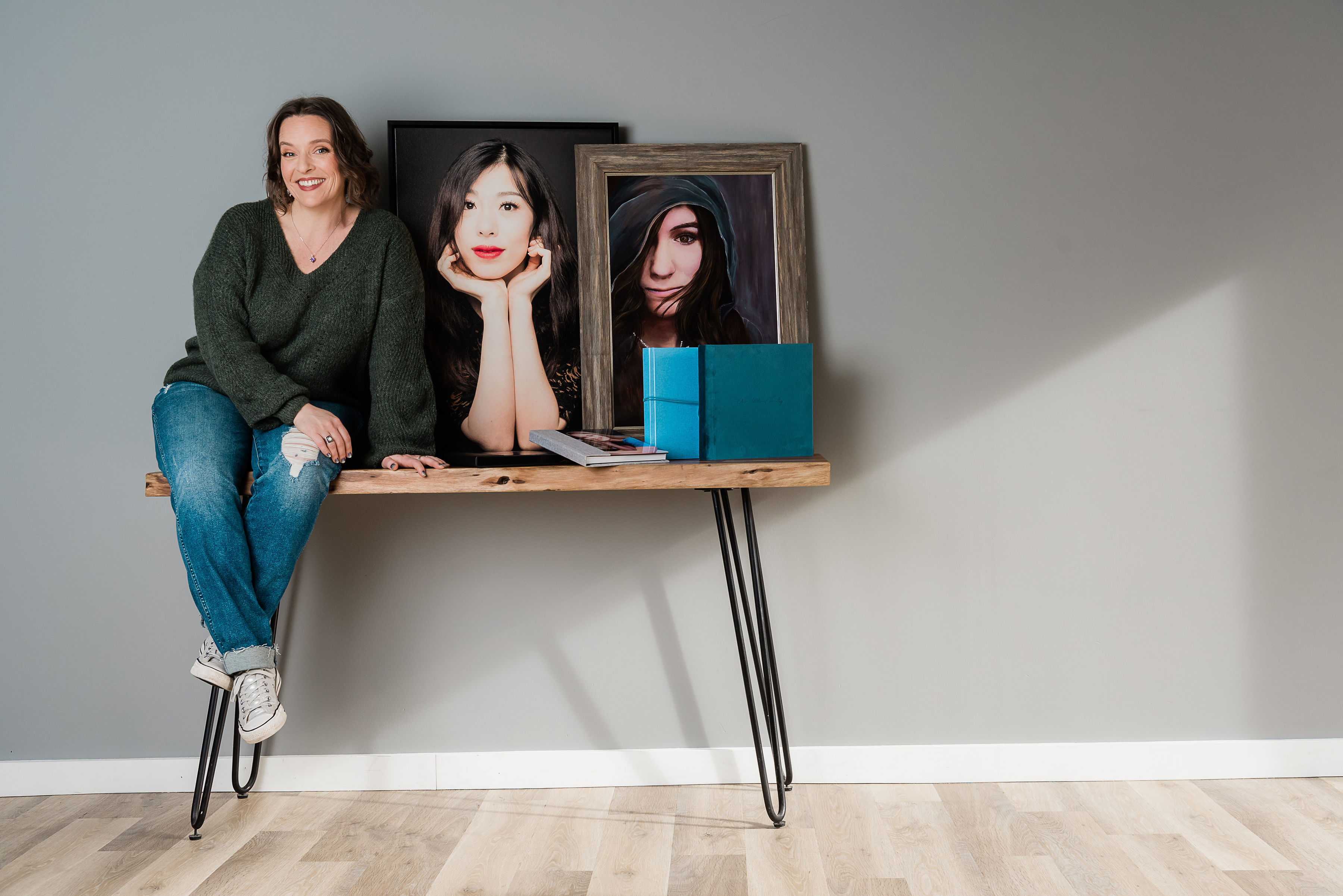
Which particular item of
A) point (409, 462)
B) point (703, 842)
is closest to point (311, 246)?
point (409, 462)

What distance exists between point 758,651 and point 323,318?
3.60 ft

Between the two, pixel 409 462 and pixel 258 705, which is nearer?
pixel 258 705

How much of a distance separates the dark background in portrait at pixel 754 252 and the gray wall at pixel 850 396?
105mm

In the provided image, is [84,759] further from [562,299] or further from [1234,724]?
[1234,724]

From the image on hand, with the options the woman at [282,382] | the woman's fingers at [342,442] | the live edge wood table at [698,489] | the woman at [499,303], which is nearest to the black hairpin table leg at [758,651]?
the live edge wood table at [698,489]

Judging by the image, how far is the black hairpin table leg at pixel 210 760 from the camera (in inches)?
68.2

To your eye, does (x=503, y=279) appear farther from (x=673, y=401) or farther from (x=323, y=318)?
(x=673, y=401)

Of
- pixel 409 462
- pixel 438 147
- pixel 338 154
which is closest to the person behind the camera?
pixel 409 462

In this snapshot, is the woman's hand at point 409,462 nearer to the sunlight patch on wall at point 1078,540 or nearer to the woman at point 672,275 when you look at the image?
the woman at point 672,275

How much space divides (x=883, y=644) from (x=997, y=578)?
28 cm

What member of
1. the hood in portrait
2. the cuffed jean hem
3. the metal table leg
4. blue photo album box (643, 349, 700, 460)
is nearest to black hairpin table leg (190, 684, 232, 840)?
the metal table leg

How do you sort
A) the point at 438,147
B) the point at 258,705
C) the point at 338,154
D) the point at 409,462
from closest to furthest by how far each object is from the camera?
the point at 258,705, the point at 409,462, the point at 338,154, the point at 438,147

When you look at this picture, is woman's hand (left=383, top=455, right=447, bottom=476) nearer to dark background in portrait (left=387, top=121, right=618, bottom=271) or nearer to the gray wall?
the gray wall

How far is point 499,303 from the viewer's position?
1917mm
